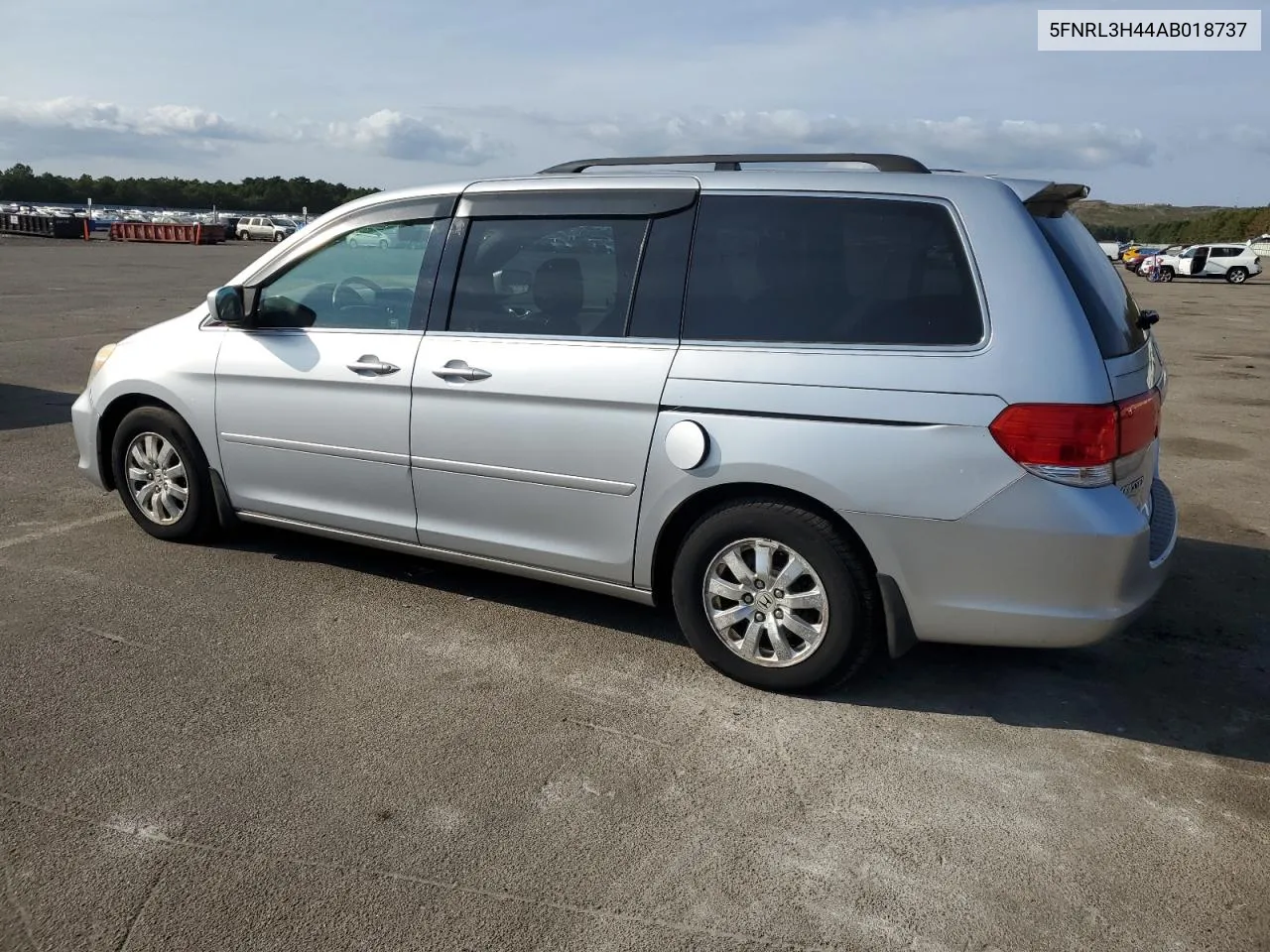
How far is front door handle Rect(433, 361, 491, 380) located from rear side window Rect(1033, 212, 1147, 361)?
2.16 metres

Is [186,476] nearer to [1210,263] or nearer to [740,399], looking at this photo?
[740,399]

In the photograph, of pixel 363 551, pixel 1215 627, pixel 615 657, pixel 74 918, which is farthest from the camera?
pixel 363 551

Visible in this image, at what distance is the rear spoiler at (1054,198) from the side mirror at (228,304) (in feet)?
11.3

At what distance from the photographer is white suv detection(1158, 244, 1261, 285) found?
45.1 metres

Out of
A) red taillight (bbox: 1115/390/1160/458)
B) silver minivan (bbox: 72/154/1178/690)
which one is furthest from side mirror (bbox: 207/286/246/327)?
red taillight (bbox: 1115/390/1160/458)

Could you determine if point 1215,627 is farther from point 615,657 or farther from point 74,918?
point 74,918

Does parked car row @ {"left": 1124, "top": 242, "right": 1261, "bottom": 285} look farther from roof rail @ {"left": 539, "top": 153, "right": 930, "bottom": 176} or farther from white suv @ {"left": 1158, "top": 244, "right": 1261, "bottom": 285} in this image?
roof rail @ {"left": 539, "top": 153, "right": 930, "bottom": 176}

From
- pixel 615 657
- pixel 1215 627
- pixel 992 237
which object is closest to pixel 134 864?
pixel 615 657

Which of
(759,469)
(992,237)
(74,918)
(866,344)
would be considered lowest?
(74,918)

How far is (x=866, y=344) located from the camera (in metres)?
3.73

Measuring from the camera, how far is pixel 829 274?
3855 mm

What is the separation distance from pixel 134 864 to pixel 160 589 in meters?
2.24

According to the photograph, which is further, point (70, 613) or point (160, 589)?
point (160, 589)

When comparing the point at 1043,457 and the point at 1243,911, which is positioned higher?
the point at 1043,457
